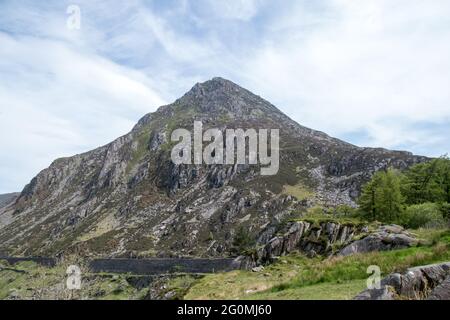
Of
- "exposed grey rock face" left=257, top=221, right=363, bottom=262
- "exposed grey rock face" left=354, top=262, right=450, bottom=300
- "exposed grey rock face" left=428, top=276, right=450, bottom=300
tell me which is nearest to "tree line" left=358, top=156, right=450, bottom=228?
"exposed grey rock face" left=257, top=221, right=363, bottom=262

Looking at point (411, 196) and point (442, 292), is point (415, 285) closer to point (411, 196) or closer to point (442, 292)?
point (442, 292)

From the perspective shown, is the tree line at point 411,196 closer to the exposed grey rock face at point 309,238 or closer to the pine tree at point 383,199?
the pine tree at point 383,199

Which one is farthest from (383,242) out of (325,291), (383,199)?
(383,199)

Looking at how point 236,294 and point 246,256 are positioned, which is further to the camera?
point 246,256

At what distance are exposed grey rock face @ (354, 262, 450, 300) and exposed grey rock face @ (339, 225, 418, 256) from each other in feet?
54.1

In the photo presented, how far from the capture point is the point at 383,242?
34.0m

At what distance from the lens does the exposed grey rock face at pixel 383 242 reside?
31648mm

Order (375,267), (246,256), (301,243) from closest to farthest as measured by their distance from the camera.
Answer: (375,267) → (301,243) → (246,256)

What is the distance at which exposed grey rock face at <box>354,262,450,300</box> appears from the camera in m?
13.3
